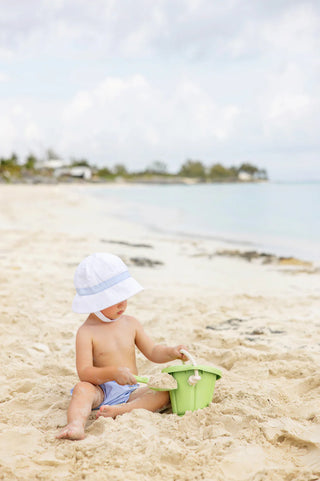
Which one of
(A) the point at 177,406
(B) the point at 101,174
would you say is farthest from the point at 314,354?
(B) the point at 101,174

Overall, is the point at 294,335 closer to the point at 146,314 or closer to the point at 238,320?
the point at 238,320

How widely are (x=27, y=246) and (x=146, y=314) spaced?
3.93 metres

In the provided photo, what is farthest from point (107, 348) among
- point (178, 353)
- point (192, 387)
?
point (192, 387)

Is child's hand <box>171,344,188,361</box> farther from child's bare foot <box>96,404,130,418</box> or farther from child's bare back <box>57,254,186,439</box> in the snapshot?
child's bare foot <box>96,404,130,418</box>

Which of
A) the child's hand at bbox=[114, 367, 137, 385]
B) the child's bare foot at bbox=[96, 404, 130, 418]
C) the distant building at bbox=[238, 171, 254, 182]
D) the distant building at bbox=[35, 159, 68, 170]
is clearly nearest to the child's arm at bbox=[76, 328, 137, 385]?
the child's hand at bbox=[114, 367, 137, 385]

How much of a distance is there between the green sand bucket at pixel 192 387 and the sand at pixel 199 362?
7cm

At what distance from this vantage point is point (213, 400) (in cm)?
245

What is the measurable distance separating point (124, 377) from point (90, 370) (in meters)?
0.20

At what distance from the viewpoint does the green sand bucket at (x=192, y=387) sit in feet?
7.39

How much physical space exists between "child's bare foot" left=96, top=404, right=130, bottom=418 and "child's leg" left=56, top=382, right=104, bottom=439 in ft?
0.21

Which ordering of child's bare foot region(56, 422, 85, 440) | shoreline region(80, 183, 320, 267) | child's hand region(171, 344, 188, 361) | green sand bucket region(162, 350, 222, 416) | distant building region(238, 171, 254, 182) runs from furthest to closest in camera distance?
distant building region(238, 171, 254, 182)
shoreline region(80, 183, 320, 267)
child's hand region(171, 344, 188, 361)
green sand bucket region(162, 350, 222, 416)
child's bare foot region(56, 422, 85, 440)

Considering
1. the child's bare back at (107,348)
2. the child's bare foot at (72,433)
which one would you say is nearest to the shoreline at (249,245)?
the child's bare back at (107,348)

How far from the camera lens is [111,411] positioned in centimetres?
226

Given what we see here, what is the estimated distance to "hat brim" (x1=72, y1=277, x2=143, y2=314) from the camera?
239 centimetres
